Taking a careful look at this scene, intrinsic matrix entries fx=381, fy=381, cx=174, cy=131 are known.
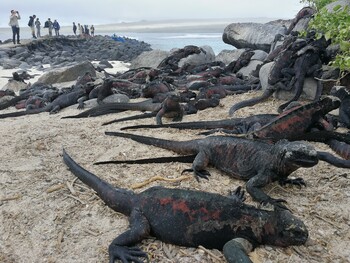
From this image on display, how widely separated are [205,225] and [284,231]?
0.52 m

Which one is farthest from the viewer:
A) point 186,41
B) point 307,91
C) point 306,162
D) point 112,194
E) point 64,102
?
point 186,41

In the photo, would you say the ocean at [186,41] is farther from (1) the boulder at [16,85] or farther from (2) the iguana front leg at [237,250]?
(2) the iguana front leg at [237,250]

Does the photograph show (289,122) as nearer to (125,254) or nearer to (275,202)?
(275,202)

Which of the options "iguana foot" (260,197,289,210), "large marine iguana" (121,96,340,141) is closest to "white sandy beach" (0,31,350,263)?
"iguana foot" (260,197,289,210)

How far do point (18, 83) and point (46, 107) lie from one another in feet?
19.2

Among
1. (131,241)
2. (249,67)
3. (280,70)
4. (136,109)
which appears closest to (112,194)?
(131,241)

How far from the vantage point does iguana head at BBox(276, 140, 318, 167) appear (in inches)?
118

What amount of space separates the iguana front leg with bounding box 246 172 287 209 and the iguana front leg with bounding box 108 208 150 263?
999mm

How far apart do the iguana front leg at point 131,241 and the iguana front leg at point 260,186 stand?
1.00 meters

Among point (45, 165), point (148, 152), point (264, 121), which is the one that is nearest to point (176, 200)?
point (148, 152)

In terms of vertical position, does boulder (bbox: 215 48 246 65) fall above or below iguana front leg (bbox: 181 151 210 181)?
above

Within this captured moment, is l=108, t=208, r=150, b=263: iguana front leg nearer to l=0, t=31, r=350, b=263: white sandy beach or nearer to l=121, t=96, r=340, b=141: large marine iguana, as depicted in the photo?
l=0, t=31, r=350, b=263: white sandy beach

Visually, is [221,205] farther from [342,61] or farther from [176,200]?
[342,61]

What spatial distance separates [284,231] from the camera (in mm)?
2520
